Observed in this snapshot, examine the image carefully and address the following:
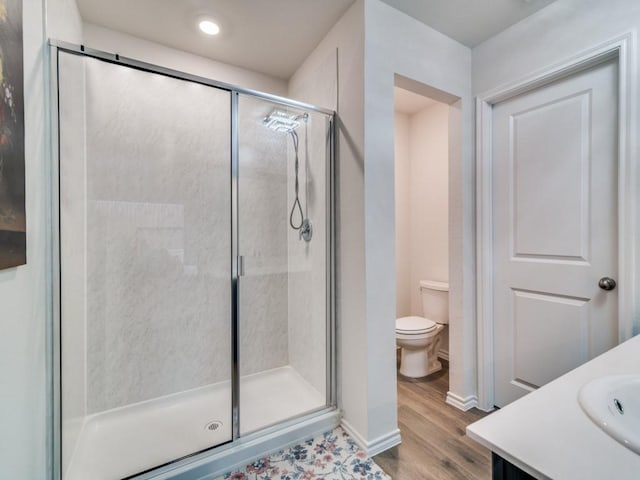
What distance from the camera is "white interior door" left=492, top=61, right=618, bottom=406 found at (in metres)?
1.51

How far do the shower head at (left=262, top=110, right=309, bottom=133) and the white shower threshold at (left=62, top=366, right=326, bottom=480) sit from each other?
A: 6.10 feet

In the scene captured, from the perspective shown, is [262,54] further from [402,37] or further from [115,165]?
[115,165]

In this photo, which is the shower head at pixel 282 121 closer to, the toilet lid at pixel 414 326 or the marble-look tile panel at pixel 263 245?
the marble-look tile panel at pixel 263 245

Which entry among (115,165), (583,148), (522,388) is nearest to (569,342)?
(522,388)

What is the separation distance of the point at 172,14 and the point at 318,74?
3.10ft

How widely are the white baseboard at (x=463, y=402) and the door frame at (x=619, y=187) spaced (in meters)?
0.04

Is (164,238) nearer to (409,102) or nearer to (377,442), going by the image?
(377,442)

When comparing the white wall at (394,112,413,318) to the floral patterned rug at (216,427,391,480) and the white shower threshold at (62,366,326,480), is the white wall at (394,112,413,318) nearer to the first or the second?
the white shower threshold at (62,366,326,480)

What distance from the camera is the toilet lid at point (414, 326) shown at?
90.0 inches

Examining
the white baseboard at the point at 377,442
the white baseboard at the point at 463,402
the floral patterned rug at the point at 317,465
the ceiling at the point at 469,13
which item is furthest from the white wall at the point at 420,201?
the floral patterned rug at the point at 317,465

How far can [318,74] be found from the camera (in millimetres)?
2051

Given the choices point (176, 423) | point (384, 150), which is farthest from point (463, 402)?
point (176, 423)

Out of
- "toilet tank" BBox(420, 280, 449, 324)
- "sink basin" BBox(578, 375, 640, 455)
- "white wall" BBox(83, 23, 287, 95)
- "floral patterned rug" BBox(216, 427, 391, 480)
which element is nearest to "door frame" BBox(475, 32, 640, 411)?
"toilet tank" BBox(420, 280, 449, 324)

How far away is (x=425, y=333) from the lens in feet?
7.52
